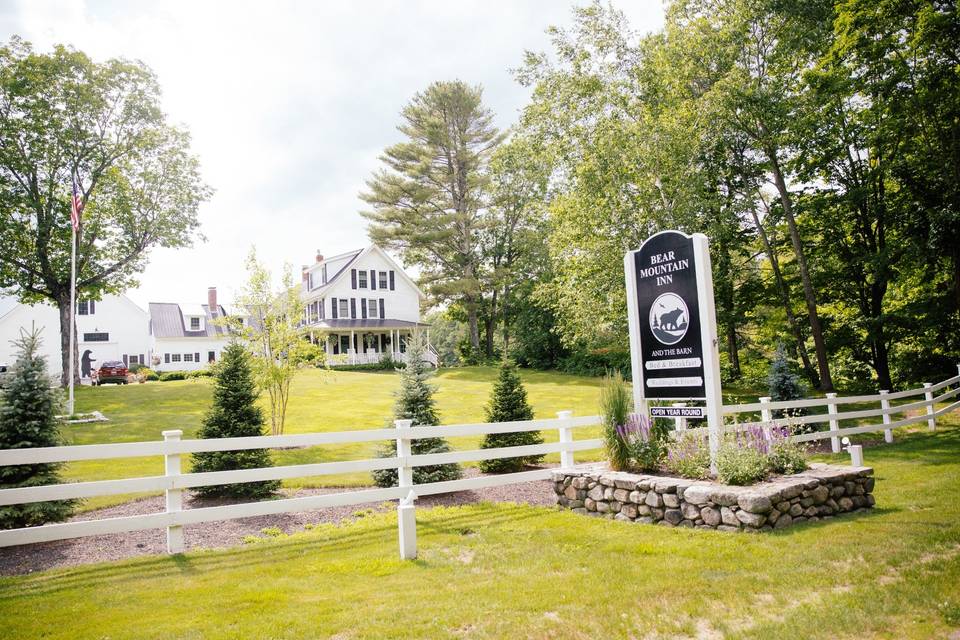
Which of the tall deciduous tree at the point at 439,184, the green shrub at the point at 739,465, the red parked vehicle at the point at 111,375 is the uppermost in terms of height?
the tall deciduous tree at the point at 439,184

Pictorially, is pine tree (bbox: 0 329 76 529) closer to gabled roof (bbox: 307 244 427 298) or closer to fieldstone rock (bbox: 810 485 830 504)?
fieldstone rock (bbox: 810 485 830 504)

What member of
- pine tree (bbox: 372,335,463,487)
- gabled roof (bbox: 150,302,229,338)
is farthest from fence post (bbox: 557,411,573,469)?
gabled roof (bbox: 150,302,229,338)

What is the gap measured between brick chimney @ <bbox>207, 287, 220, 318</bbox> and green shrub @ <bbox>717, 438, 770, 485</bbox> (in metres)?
46.4

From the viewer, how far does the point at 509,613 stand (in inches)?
175

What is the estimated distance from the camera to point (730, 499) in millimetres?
6539

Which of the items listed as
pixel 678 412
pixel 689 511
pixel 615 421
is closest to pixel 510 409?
pixel 615 421

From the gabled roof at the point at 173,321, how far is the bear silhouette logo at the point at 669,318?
43039 mm

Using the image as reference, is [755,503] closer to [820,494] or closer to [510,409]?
[820,494]

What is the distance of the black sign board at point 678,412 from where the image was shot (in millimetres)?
7973

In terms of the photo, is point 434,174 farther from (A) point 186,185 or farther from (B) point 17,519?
(B) point 17,519

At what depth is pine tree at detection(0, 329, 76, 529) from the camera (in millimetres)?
8039

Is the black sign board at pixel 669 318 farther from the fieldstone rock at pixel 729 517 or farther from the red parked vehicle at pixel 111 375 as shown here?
the red parked vehicle at pixel 111 375

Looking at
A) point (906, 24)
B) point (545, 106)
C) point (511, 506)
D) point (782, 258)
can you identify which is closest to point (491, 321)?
point (782, 258)

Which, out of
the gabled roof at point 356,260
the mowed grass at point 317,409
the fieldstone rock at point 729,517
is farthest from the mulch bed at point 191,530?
the gabled roof at point 356,260
